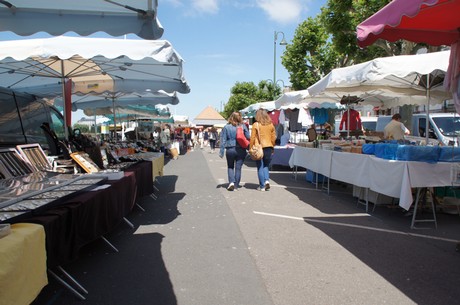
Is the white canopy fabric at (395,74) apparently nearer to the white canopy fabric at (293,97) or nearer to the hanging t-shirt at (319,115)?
the white canopy fabric at (293,97)

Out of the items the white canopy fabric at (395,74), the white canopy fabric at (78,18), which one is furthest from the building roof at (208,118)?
the white canopy fabric at (78,18)

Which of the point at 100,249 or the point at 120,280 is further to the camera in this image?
the point at 100,249

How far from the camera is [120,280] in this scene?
11.7 ft

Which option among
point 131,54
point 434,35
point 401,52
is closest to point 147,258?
point 131,54

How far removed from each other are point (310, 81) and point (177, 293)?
65.8 ft

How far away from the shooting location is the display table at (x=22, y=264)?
2074 mm

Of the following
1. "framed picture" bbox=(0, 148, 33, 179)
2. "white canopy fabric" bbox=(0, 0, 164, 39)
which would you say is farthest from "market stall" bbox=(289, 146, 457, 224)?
"framed picture" bbox=(0, 148, 33, 179)

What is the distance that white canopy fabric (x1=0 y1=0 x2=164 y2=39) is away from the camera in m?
3.66

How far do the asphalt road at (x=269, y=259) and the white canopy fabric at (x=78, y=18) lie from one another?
2.50 metres

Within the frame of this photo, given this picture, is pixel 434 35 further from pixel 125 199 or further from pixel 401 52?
pixel 401 52

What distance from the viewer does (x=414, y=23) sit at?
13.7 ft

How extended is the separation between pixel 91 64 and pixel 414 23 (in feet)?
18.4

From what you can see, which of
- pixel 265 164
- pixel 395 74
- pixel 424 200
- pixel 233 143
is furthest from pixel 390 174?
pixel 233 143

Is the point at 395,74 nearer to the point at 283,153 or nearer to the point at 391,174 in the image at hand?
the point at 391,174
